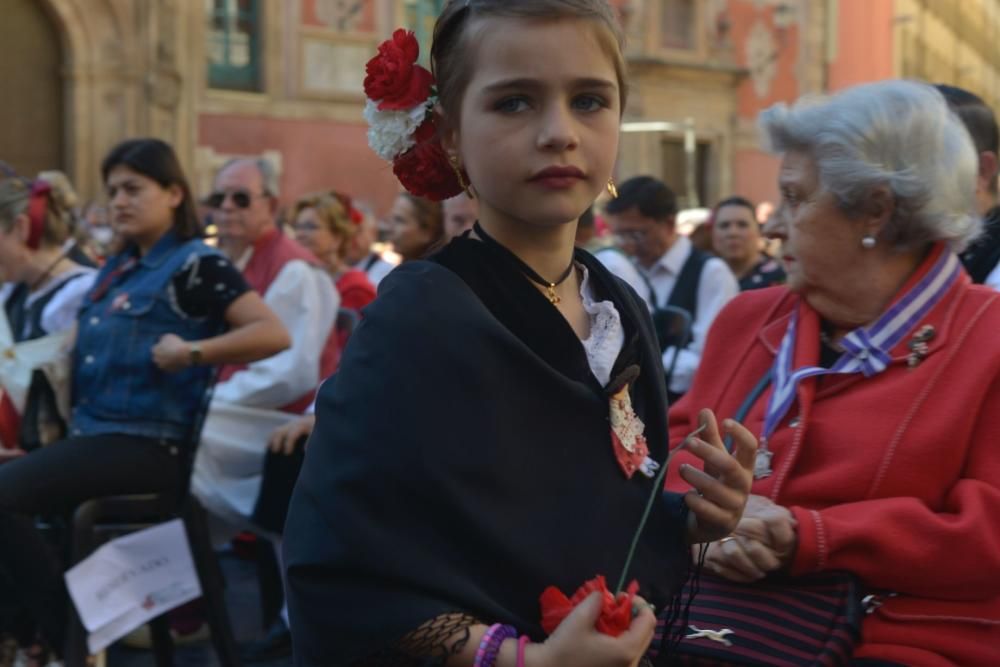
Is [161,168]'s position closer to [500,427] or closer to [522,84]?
[522,84]

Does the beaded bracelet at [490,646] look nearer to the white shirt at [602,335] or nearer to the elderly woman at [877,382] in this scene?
the white shirt at [602,335]

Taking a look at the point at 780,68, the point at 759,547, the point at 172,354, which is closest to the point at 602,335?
the point at 759,547

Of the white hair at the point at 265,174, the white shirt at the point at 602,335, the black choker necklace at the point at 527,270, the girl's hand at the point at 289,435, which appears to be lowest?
the girl's hand at the point at 289,435

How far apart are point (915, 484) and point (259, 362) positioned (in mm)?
3407

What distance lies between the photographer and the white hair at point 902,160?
265 centimetres

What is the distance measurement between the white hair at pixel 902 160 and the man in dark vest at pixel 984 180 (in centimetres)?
64

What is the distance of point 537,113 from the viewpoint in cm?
176

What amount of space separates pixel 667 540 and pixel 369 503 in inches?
19.2

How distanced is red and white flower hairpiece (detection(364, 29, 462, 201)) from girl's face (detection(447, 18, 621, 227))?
0.10 m

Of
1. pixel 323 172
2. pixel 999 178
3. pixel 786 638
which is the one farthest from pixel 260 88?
pixel 786 638

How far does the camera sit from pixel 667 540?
1921 mm

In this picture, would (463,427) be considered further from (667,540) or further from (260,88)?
(260,88)

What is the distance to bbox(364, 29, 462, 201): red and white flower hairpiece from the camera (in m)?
1.90

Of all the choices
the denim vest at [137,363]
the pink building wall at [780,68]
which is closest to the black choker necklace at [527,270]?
the denim vest at [137,363]
